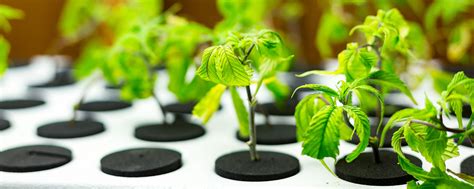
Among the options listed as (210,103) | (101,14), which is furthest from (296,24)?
(210,103)

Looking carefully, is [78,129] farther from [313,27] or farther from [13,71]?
[313,27]

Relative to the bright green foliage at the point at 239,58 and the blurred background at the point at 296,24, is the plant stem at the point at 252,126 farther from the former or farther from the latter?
the blurred background at the point at 296,24

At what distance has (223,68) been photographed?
0.64m

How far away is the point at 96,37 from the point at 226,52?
1.45m

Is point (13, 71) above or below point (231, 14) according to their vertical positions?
below

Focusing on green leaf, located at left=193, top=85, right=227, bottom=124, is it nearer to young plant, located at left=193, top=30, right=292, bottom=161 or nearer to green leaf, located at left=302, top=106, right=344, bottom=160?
young plant, located at left=193, top=30, right=292, bottom=161

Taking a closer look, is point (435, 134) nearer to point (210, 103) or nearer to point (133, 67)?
point (210, 103)

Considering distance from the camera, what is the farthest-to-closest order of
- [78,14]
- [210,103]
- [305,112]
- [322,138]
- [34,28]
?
1. [34,28]
2. [78,14]
3. [210,103]
4. [305,112]
5. [322,138]

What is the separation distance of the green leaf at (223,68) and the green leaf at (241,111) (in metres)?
0.12

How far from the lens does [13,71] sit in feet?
5.09

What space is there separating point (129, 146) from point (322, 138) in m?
0.38

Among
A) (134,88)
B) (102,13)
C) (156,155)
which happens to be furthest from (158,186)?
(102,13)

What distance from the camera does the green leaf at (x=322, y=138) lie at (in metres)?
0.58

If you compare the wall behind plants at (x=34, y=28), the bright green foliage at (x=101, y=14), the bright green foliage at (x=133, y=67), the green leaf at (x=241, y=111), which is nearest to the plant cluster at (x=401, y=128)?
the green leaf at (x=241, y=111)
